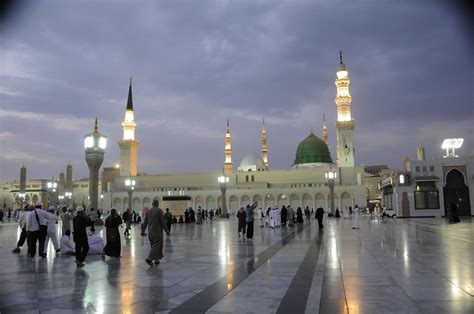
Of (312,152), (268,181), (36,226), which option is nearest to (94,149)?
(36,226)

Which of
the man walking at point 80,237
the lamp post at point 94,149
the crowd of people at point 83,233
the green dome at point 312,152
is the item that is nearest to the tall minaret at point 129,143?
the green dome at point 312,152

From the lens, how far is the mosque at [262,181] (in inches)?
2323

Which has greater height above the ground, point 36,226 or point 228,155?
point 228,155

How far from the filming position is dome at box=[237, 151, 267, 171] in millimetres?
74881

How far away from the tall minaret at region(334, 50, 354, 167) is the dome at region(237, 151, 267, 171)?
1812 cm

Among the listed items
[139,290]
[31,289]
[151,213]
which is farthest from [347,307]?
[151,213]

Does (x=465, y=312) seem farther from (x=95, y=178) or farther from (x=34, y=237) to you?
(x=95, y=178)

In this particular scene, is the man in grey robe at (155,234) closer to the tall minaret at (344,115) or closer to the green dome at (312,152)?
the tall minaret at (344,115)

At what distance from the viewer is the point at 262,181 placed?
67312 mm

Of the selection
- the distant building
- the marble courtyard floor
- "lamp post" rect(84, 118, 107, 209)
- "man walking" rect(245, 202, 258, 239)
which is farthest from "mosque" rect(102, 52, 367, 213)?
the marble courtyard floor

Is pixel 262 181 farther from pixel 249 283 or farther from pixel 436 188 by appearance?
pixel 249 283

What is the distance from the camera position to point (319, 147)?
69250mm

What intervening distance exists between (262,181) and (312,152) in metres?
10.1

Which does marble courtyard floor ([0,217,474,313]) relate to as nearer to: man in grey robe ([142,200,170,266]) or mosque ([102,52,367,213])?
man in grey robe ([142,200,170,266])
